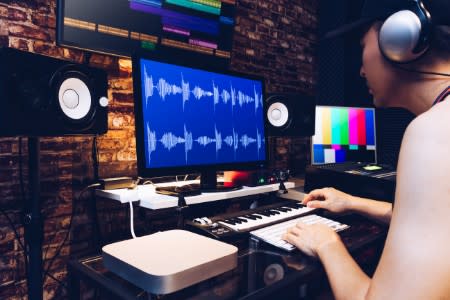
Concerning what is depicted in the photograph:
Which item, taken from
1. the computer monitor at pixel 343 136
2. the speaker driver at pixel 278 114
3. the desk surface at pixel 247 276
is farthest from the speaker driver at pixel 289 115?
the desk surface at pixel 247 276

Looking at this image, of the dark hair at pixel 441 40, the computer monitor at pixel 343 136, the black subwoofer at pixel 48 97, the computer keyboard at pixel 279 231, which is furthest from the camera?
the computer monitor at pixel 343 136

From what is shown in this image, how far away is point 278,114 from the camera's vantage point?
2.15 metres

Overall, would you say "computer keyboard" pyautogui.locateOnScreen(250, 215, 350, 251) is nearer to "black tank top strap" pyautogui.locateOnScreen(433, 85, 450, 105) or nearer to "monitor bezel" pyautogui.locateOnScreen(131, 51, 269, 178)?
"monitor bezel" pyautogui.locateOnScreen(131, 51, 269, 178)

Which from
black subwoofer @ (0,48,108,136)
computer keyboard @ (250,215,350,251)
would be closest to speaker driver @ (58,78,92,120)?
black subwoofer @ (0,48,108,136)

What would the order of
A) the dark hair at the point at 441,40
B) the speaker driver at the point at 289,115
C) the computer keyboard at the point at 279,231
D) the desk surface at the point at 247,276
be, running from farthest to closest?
the speaker driver at the point at 289,115, the computer keyboard at the point at 279,231, the dark hair at the point at 441,40, the desk surface at the point at 247,276

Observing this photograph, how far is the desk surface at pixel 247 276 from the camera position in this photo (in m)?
0.78

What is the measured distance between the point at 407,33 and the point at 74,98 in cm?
109

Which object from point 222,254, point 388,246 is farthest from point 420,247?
point 222,254

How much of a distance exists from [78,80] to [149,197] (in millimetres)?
514

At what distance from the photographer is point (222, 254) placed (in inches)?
32.9

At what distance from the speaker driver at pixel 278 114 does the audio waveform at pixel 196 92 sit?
1.04ft

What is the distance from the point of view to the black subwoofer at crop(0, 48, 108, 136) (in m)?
1.15

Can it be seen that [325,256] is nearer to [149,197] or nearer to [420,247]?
[420,247]

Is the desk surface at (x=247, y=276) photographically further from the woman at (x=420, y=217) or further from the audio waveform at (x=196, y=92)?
the audio waveform at (x=196, y=92)
